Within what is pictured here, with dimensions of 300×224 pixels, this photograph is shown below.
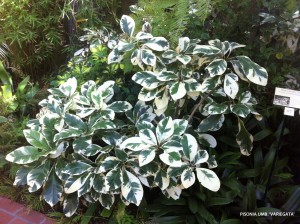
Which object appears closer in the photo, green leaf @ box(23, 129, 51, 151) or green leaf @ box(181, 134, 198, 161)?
green leaf @ box(181, 134, 198, 161)

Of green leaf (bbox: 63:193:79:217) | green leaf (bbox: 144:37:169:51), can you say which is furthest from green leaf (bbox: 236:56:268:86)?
green leaf (bbox: 63:193:79:217)

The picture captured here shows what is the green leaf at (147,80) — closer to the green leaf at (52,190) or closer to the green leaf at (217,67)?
the green leaf at (217,67)

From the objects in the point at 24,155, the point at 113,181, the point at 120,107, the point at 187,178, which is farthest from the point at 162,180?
the point at 24,155

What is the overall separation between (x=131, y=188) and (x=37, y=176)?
55 cm

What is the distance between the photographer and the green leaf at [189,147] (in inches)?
65.9

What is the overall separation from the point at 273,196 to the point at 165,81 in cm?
111

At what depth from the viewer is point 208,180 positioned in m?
1.62

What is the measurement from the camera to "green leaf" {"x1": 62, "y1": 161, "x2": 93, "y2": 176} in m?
1.74

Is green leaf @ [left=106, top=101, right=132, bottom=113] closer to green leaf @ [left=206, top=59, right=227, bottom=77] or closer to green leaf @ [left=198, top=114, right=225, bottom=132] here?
green leaf @ [left=198, top=114, right=225, bottom=132]

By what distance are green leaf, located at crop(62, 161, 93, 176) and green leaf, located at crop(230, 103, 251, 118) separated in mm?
899

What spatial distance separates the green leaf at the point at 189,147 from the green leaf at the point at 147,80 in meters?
0.35

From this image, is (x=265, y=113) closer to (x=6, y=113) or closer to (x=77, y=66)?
(x=77, y=66)

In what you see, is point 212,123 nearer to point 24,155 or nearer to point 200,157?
point 200,157

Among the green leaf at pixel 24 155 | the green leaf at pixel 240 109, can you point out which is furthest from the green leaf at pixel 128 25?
the green leaf at pixel 24 155
